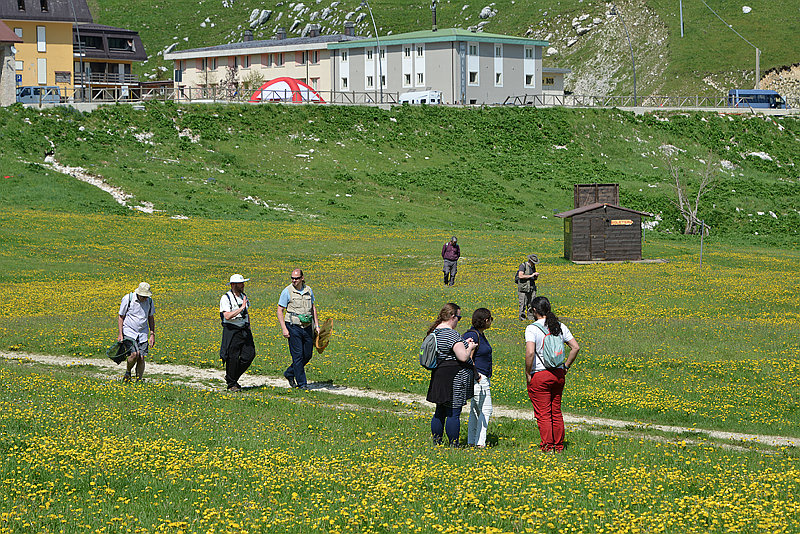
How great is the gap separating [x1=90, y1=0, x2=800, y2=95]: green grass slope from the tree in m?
37.1

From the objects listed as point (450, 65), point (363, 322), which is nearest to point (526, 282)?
point (363, 322)

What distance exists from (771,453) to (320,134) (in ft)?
227

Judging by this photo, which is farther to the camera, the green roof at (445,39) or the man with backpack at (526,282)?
the green roof at (445,39)

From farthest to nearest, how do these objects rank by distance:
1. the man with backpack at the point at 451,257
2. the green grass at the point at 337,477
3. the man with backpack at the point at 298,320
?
the man with backpack at the point at 451,257 → the man with backpack at the point at 298,320 → the green grass at the point at 337,477

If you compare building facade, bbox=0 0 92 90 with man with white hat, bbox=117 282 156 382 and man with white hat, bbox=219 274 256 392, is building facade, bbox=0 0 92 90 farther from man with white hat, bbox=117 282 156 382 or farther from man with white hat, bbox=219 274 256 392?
man with white hat, bbox=219 274 256 392

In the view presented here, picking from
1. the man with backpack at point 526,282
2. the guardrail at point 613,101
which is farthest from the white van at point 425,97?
the man with backpack at point 526,282

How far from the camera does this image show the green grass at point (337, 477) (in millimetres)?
10109

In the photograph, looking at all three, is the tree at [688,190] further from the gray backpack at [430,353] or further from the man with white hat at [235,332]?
the gray backpack at [430,353]

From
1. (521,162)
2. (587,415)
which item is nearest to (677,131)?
(521,162)

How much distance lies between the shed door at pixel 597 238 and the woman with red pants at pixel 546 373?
3454 centimetres

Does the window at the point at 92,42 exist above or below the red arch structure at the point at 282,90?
above

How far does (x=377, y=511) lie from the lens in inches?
410

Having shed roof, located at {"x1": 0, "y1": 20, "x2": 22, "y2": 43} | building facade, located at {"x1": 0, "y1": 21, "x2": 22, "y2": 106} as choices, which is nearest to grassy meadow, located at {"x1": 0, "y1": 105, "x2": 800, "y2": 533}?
building facade, located at {"x1": 0, "y1": 21, "x2": 22, "y2": 106}

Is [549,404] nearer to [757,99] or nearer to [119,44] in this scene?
[757,99]
